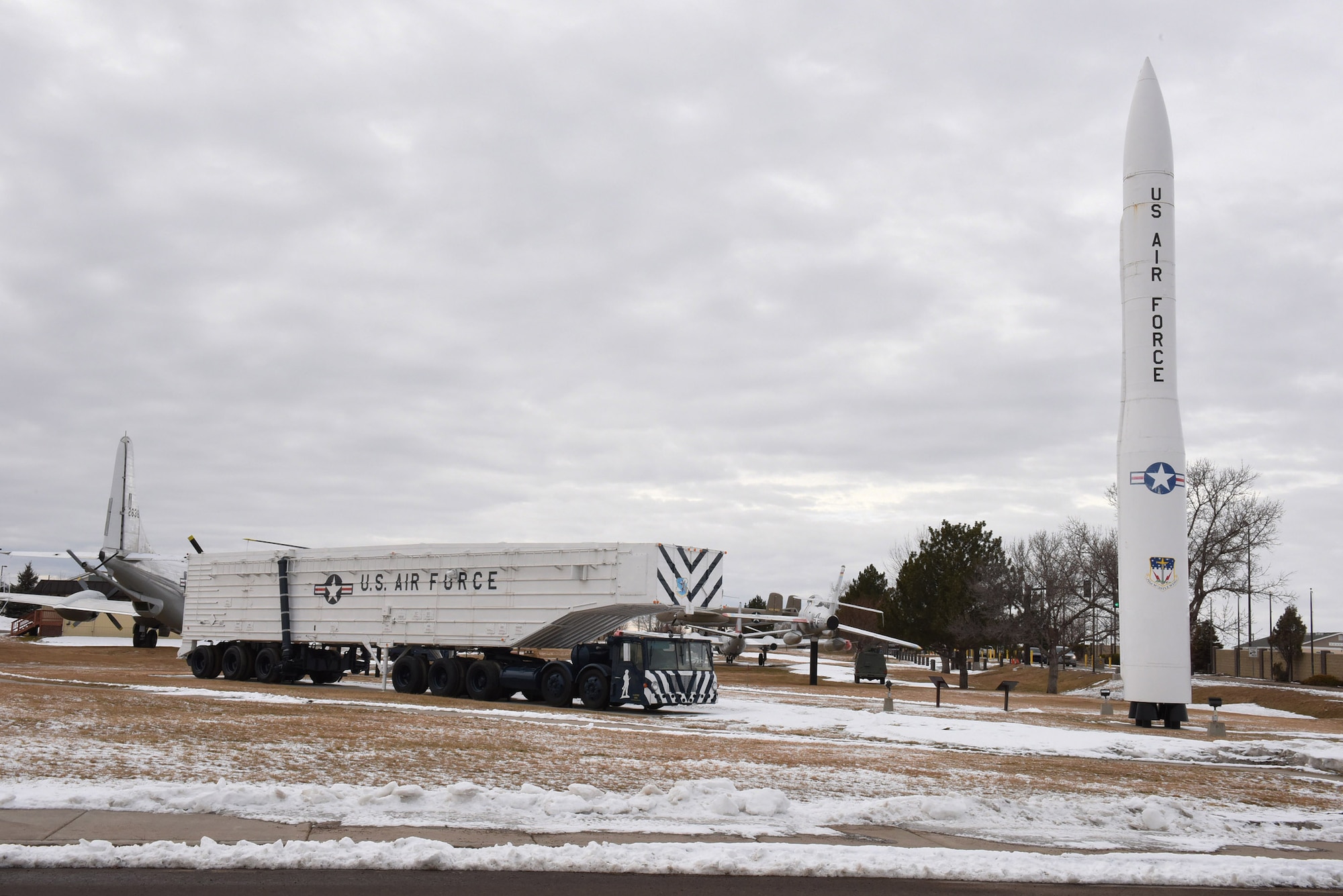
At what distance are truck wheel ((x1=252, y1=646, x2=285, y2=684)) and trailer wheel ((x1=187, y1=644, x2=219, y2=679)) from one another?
6.82 ft

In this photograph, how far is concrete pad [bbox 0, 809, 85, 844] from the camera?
7.16m

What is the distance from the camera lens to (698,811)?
937cm

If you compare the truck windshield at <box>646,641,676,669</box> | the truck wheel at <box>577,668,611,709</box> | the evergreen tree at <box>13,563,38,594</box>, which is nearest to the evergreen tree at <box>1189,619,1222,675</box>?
the truck windshield at <box>646,641,676,669</box>

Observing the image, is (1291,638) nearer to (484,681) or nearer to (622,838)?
(484,681)

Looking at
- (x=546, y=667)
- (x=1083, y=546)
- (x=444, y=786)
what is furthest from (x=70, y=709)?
(x=1083, y=546)

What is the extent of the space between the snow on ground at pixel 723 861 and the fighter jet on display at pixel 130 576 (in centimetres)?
4599

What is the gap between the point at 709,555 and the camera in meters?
23.7

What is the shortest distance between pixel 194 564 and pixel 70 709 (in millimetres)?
18434

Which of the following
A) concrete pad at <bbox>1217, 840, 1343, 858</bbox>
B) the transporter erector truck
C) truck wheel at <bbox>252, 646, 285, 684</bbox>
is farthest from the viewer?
truck wheel at <bbox>252, 646, 285, 684</bbox>

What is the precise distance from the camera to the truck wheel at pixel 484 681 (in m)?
24.5

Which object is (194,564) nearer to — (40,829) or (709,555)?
(709,555)

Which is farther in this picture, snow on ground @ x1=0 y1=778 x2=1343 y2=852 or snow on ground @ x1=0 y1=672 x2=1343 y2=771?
snow on ground @ x1=0 y1=672 x2=1343 y2=771

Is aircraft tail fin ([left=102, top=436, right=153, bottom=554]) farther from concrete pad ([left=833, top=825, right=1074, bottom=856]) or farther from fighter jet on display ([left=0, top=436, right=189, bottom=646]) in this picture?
concrete pad ([left=833, top=825, right=1074, bottom=856])

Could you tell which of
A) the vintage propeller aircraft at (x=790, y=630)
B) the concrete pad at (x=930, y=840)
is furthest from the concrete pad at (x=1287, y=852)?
the vintage propeller aircraft at (x=790, y=630)
